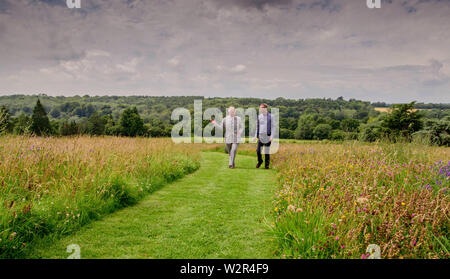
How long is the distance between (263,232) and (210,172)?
596 cm

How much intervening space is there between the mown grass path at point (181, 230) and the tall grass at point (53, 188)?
27cm

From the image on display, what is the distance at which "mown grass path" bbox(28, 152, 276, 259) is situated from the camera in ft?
10.9

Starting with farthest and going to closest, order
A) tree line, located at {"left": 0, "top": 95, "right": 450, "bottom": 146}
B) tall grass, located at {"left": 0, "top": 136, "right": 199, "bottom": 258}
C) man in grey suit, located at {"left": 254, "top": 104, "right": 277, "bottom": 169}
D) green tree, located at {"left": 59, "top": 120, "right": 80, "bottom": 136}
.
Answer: tree line, located at {"left": 0, "top": 95, "right": 450, "bottom": 146}
man in grey suit, located at {"left": 254, "top": 104, "right": 277, "bottom": 169}
green tree, located at {"left": 59, "top": 120, "right": 80, "bottom": 136}
tall grass, located at {"left": 0, "top": 136, "right": 199, "bottom": 258}

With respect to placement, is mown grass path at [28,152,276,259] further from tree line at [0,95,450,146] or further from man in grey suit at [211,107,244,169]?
tree line at [0,95,450,146]

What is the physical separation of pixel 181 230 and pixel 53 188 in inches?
104

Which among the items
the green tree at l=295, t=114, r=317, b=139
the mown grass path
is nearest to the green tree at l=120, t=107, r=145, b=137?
the green tree at l=295, t=114, r=317, b=139

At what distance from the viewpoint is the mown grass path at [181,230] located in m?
3.31

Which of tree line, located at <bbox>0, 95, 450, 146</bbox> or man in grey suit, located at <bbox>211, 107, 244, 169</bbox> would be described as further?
tree line, located at <bbox>0, 95, 450, 146</bbox>

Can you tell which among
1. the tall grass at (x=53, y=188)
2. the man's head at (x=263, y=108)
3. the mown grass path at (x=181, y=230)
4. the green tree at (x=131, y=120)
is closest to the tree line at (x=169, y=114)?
the green tree at (x=131, y=120)

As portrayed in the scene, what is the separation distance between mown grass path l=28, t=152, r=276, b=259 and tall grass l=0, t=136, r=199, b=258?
27cm

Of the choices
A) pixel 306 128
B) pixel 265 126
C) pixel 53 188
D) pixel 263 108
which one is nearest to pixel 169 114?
pixel 306 128

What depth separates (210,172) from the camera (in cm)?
986
